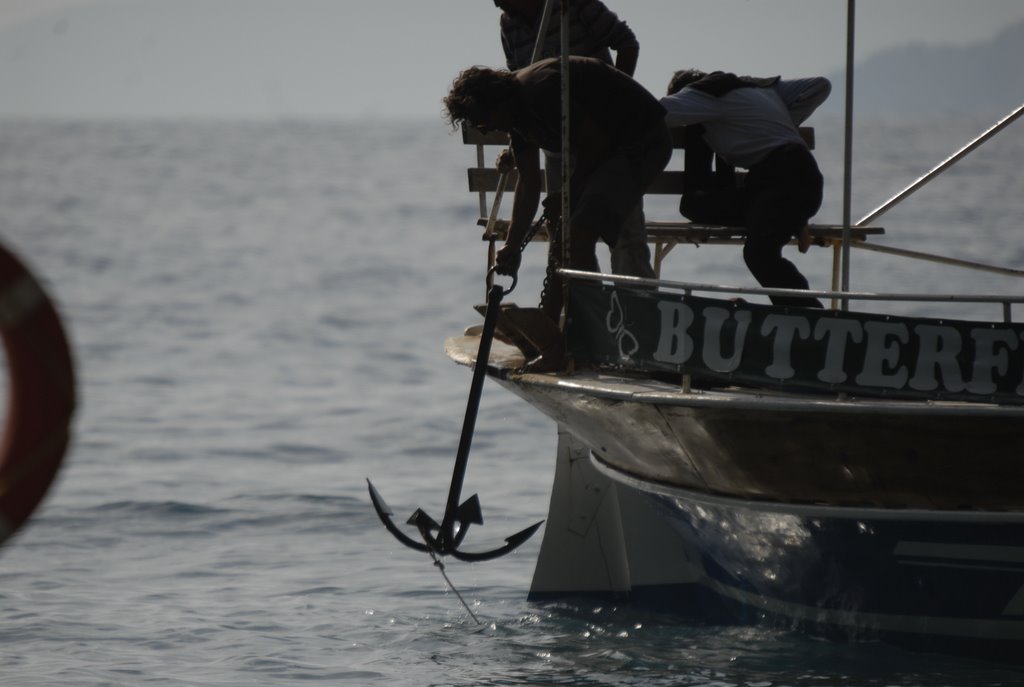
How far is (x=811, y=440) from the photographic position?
5969mm

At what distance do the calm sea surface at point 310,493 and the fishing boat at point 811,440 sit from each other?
339 mm

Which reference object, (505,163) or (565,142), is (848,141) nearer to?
(565,142)

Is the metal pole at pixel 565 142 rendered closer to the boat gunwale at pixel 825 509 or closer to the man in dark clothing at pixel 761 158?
the man in dark clothing at pixel 761 158

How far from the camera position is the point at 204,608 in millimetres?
9070

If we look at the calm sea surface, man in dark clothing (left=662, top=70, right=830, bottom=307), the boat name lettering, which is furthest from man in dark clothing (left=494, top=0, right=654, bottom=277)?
the calm sea surface

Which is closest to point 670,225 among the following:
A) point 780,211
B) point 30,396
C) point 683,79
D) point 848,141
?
point 683,79

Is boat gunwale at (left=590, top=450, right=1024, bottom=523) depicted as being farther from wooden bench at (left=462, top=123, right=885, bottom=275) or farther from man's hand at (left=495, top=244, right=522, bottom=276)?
wooden bench at (left=462, top=123, right=885, bottom=275)

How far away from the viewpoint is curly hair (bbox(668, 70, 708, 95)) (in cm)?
730

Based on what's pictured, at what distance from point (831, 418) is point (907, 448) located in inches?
12.3

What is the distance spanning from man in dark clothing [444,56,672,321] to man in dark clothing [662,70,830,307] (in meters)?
0.32

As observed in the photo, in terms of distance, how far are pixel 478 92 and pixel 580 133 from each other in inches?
21.6

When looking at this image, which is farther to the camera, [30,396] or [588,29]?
[588,29]

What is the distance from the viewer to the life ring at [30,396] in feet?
12.8

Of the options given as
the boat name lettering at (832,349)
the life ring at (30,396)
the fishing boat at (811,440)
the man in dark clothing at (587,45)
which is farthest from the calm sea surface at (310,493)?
the man in dark clothing at (587,45)
